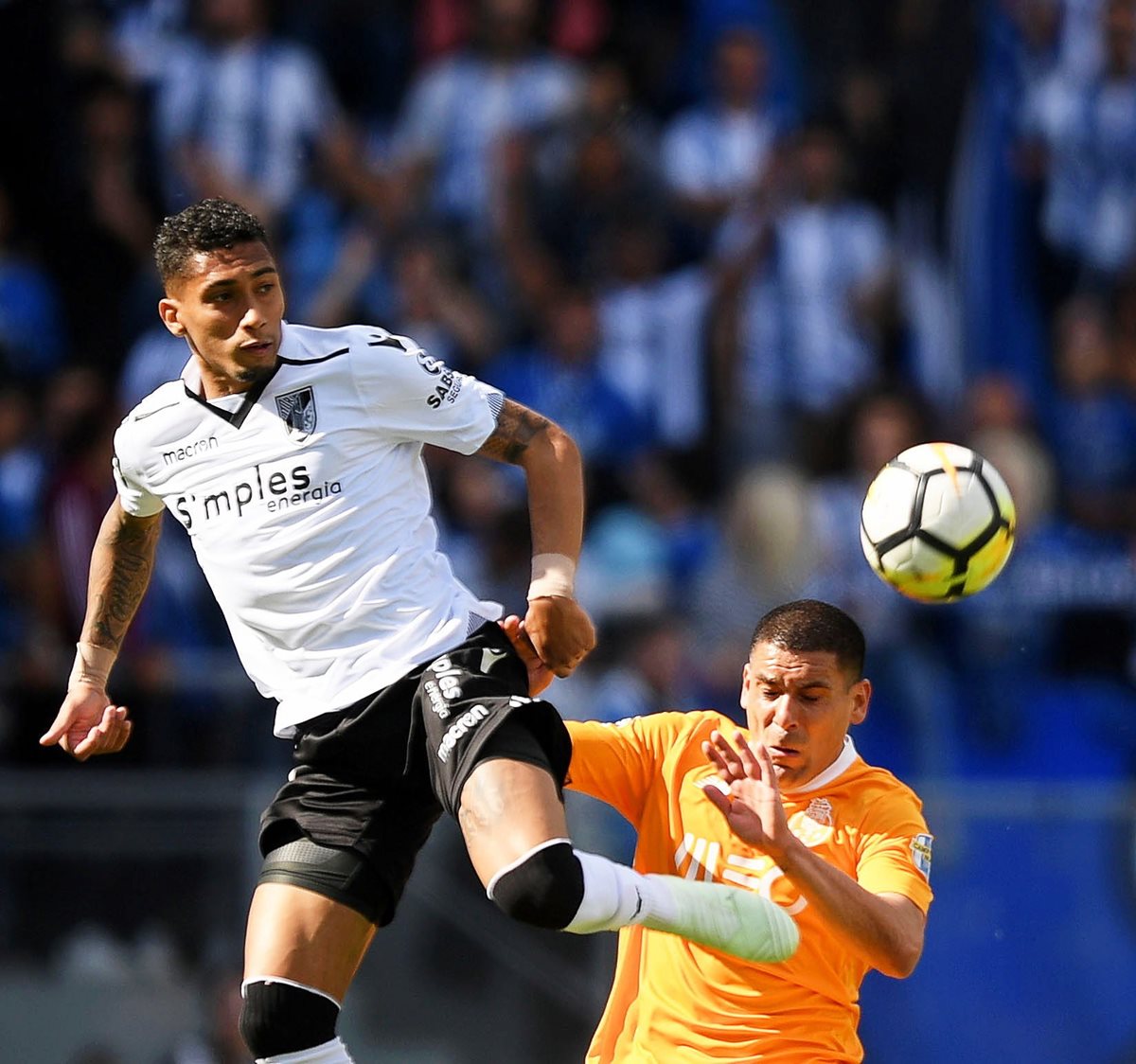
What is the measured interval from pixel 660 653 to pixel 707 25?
15.0 ft

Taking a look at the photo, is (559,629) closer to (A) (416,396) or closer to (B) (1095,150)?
(A) (416,396)

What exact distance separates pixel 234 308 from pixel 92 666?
3.54 ft

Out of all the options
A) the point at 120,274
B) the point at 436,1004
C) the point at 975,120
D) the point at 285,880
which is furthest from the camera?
the point at 975,120

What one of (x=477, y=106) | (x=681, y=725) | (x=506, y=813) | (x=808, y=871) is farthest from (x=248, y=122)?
(x=808, y=871)

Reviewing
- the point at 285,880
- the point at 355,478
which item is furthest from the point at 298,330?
the point at 285,880

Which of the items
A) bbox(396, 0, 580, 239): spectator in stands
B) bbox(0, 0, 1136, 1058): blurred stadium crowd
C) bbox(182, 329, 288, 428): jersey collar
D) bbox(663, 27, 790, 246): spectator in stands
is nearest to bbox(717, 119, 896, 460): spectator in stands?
bbox(0, 0, 1136, 1058): blurred stadium crowd

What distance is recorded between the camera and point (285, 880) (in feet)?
14.7

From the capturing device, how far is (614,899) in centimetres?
402

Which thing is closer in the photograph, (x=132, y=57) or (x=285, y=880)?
(x=285, y=880)

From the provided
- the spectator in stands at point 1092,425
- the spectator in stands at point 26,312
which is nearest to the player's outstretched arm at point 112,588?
the spectator in stands at point 26,312

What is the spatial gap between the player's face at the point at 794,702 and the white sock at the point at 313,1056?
4.14ft

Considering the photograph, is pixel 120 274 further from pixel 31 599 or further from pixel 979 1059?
pixel 979 1059

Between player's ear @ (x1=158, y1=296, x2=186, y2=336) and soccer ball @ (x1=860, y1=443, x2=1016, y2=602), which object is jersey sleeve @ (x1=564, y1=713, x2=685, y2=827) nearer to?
soccer ball @ (x1=860, y1=443, x2=1016, y2=602)

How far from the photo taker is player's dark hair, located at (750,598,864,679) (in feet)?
15.3
